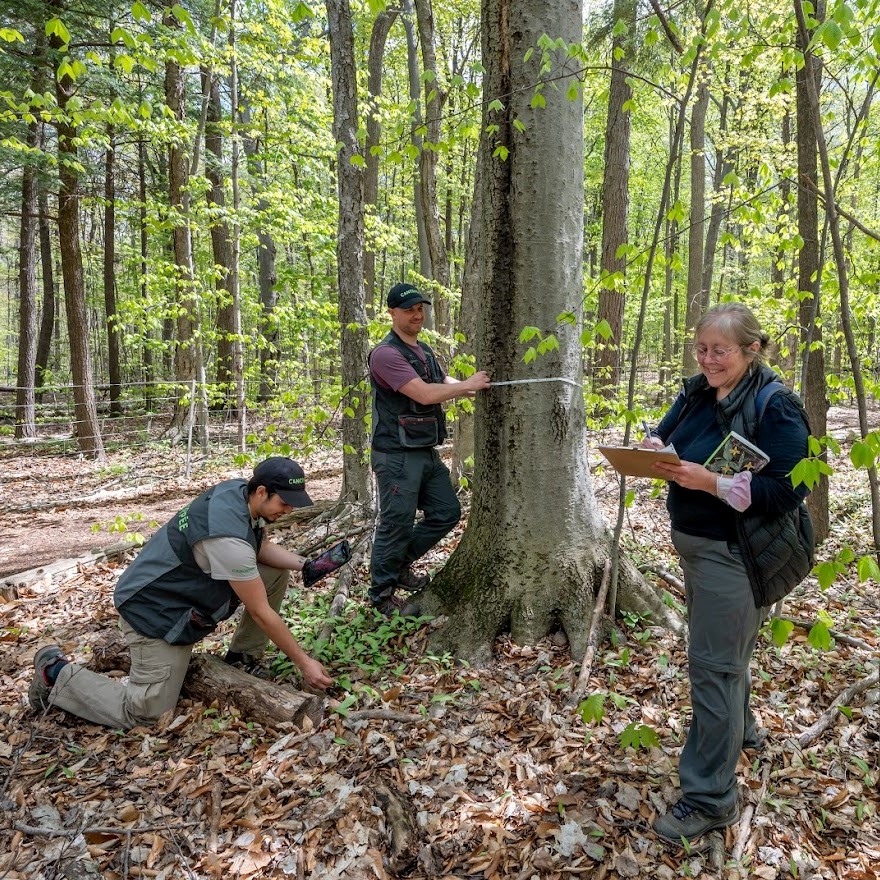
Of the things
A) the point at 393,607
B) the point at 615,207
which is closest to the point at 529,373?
the point at 393,607

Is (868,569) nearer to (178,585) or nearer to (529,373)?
(529,373)

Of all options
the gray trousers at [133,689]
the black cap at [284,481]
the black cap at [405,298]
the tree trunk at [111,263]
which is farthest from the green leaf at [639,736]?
the tree trunk at [111,263]

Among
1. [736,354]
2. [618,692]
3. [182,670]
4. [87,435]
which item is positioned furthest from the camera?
[87,435]

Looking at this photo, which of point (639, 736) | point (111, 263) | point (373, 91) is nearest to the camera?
point (639, 736)

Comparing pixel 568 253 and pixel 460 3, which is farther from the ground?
pixel 460 3

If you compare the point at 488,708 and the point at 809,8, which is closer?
the point at 488,708

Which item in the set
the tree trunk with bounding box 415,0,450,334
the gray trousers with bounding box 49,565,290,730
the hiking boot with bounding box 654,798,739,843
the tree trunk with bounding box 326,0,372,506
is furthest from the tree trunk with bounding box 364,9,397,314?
the hiking boot with bounding box 654,798,739,843

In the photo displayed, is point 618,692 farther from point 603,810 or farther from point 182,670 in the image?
point 182,670

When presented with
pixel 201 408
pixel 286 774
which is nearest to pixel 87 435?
pixel 201 408

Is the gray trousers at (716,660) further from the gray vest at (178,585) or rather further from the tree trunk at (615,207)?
the tree trunk at (615,207)

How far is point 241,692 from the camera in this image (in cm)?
327

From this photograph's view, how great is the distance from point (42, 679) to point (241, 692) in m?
1.16

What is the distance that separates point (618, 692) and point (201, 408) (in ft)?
37.1

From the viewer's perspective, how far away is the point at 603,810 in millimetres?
2473
